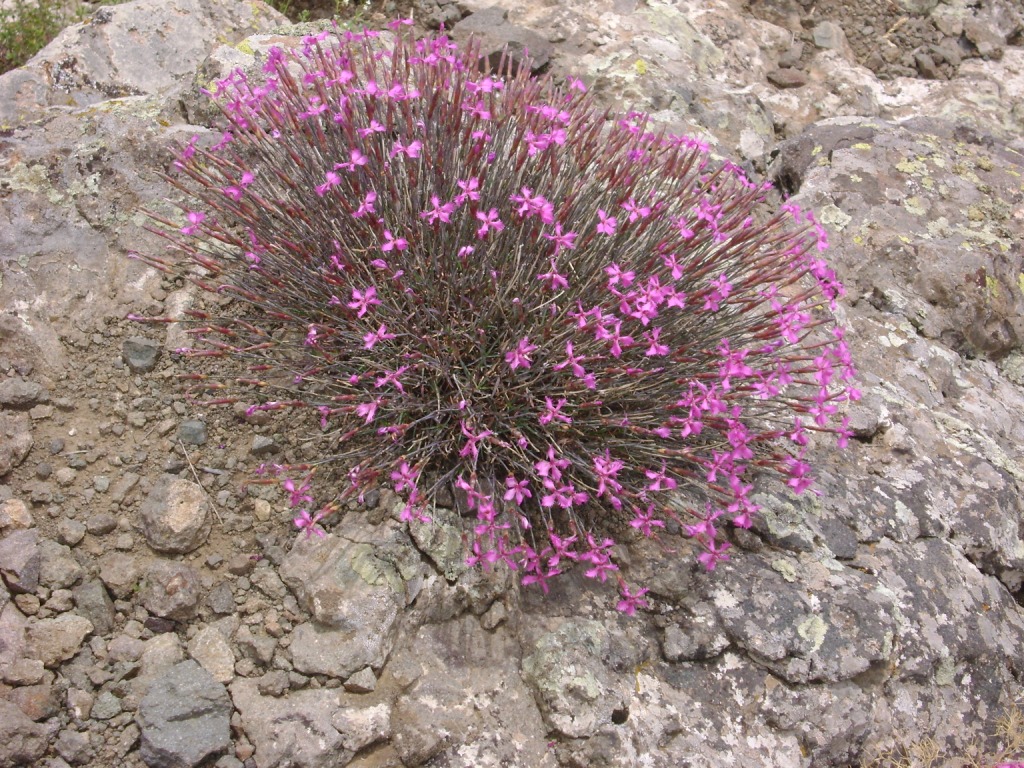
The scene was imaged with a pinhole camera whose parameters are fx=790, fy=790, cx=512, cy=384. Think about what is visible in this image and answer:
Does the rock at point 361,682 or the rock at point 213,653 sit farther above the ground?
the rock at point 213,653

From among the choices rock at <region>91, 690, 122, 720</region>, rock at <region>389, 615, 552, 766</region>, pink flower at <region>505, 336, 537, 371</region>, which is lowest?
rock at <region>389, 615, 552, 766</region>

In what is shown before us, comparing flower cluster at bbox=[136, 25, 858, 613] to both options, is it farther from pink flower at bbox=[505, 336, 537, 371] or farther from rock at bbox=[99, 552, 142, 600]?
rock at bbox=[99, 552, 142, 600]

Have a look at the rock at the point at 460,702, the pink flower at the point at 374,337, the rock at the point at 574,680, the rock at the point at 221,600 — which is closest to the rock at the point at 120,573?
the rock at the point at 221,600

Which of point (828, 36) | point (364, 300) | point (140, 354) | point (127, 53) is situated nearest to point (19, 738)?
point (140, 354)

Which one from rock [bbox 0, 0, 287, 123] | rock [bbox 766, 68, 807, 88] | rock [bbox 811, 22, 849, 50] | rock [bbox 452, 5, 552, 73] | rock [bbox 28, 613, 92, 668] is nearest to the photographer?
rock [bbox 28, 613, 92, 668]

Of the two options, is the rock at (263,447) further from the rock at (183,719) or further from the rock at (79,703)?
the rock at (79,703)

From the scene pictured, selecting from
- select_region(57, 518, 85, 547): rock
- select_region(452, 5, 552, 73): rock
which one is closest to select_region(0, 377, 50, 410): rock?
select_region(57, 518, 85, 547): rock
